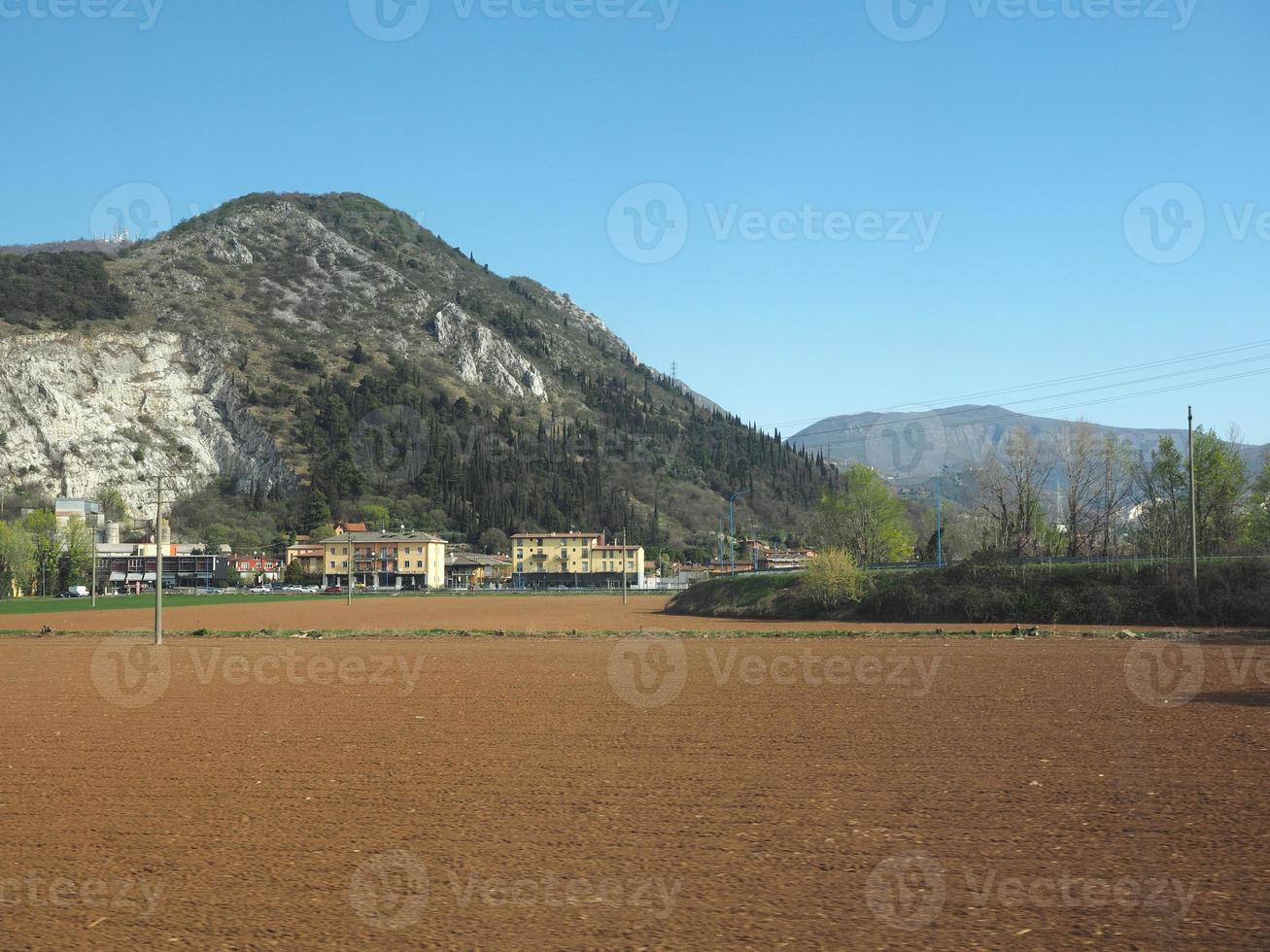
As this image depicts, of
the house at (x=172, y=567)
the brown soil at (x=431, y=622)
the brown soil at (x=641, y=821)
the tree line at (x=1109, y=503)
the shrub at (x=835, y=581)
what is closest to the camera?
the brown soil at (x=641, y=821)

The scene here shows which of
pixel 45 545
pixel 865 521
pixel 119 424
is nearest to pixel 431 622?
pixel 865 521

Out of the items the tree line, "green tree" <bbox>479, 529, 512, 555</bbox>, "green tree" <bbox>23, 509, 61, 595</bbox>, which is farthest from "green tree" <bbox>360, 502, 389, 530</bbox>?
the tree line

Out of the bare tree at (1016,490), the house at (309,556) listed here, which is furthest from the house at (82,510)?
the bare tree at (1016,490)

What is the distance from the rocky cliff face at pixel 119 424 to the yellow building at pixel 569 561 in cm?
5072

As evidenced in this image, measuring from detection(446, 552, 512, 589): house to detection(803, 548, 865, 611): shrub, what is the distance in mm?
112639

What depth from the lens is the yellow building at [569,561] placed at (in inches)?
6880

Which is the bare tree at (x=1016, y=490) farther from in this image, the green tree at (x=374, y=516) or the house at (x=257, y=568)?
the green tree at (x=374, y=516)

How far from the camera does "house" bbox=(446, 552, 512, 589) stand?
6867 inches

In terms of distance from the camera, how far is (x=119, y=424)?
17538 centimetres

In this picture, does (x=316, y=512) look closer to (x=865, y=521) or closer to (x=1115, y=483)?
(x=865, y=521)

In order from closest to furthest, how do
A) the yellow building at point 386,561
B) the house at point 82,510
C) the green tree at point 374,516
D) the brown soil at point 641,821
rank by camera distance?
the brown soil at point 641,821 → the house at point 82,510 → the yellow building at point 386,561 → the green tree at point 374,516

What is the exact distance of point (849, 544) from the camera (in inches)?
4161

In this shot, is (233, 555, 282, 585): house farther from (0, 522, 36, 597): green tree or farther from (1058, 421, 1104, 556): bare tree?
(1058, 421, 1104, 556): bare tree

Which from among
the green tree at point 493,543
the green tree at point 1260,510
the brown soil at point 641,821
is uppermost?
the green tree at point 1260,510
